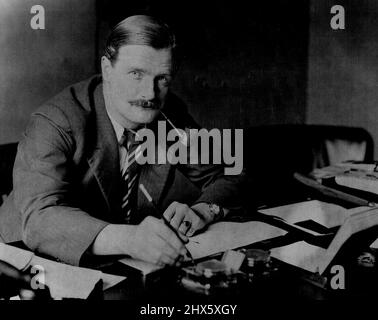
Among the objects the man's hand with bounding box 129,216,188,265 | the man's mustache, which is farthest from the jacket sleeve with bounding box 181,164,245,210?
the man's hand with bounding box 129,216,188,265

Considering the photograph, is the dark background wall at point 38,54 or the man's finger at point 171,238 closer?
the man's finger at point 171,238

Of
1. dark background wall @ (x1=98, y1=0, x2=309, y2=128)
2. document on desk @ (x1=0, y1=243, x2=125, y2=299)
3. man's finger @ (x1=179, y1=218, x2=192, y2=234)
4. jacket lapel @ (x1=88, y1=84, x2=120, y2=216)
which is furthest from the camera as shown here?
dark background wall @ (x1=98, y1=0, x2=309, y2=128)

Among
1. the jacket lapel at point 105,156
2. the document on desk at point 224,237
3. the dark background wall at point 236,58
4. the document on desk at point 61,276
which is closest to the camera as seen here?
the document on desk at point 61,276

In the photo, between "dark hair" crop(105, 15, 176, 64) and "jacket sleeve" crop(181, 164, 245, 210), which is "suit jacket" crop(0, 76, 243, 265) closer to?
"jacket sleeve" crop(181, 164, 245, 210)

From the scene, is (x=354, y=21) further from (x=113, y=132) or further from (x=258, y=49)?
(x=113, y=132)

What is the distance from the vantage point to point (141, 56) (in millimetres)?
1309

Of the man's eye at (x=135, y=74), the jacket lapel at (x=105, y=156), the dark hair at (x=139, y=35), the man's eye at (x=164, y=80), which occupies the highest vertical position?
the dark hair at (x=139, y=35)

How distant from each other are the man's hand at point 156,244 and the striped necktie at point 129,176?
322mm

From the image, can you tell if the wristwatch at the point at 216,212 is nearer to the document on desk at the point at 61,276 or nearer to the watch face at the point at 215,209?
the watch face at the point at 215,209

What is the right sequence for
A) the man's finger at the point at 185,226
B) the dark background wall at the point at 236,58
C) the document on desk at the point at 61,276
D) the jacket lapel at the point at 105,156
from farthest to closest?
the dark background wall at the point at 236,58, the jacket lapel at the point at 105,156, the man's finger at the point at 185,226, the document on desk at the point at 61,276

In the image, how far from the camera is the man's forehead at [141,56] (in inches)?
51.6

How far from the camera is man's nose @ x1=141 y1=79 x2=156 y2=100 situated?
4.35ft

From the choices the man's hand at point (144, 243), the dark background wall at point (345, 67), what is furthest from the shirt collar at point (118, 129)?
the dark background wall at point (345, 67)

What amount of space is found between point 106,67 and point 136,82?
0.38 ft
